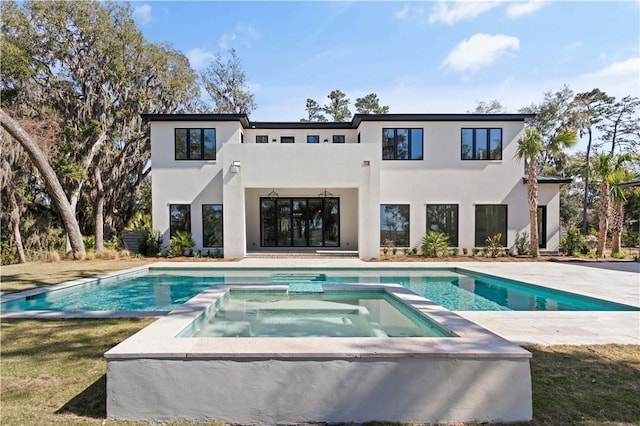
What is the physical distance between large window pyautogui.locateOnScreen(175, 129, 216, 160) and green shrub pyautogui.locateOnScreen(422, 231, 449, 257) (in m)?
10.2

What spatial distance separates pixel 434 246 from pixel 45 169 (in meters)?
16.2

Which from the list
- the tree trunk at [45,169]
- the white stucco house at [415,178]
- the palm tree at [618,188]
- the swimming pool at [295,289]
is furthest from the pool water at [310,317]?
the palm tree at [618,188]

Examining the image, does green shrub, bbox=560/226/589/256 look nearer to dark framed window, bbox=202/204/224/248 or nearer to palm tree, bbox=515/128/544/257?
palm tree, bbox=515/128/544/257

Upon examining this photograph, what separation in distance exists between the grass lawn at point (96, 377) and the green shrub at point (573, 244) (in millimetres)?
13194

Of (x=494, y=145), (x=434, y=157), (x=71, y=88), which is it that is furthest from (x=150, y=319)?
(x=71, y=88)

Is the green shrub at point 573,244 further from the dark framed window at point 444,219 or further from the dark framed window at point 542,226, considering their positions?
the dark framed window at point 444,219

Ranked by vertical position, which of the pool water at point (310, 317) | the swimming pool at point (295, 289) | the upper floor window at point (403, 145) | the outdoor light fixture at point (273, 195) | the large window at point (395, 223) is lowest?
the swimming pool at point (295, 289)

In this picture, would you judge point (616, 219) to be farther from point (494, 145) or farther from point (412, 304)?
point (412, 304)

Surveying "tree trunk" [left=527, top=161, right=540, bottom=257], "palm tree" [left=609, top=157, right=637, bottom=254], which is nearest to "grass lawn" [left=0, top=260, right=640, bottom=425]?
"tree trunk" [left=527, top=161, right=540, bottom=257]

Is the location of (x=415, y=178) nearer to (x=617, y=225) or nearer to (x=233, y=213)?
(x=233, y=213)

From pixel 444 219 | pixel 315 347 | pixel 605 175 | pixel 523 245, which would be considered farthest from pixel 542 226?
pixel 315 347

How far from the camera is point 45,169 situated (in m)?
13.9

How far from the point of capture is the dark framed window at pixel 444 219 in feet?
51.8

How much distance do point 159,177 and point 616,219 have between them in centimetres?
2059
